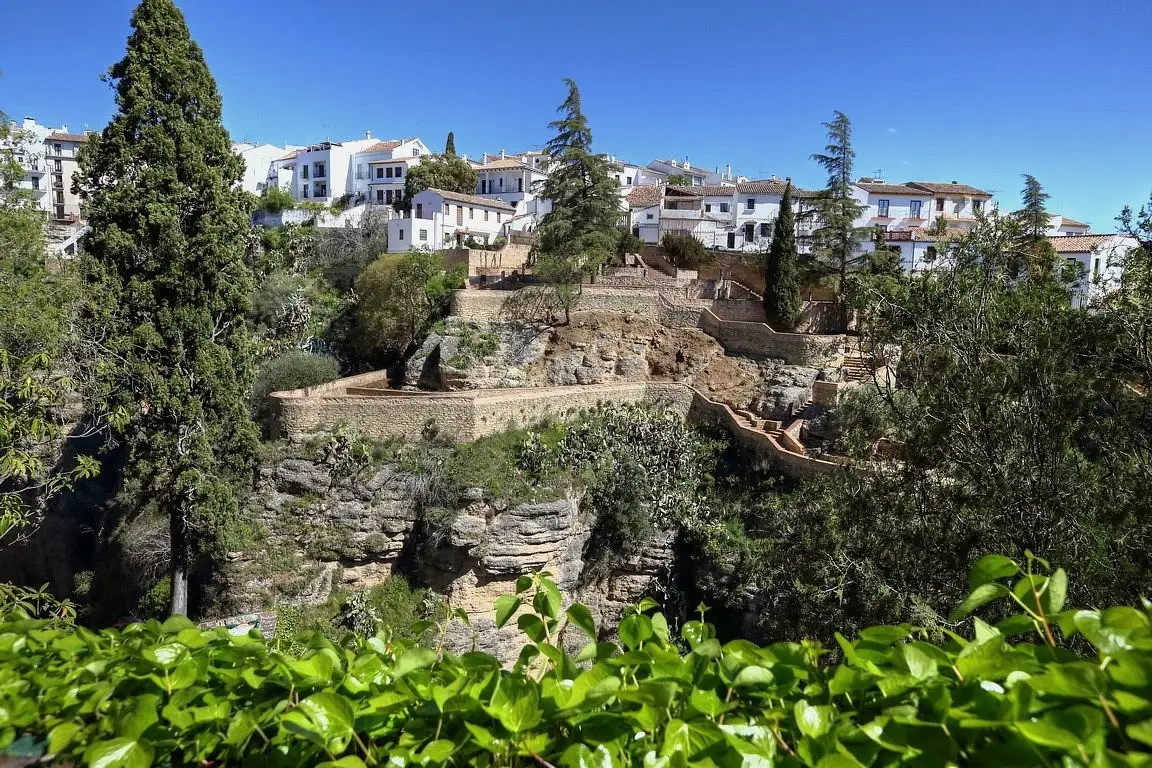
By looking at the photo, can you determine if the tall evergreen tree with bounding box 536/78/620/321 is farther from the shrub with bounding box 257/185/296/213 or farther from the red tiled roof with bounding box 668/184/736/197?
the shrub with bounding box 257/185/296/213

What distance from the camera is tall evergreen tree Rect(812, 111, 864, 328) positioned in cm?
2561

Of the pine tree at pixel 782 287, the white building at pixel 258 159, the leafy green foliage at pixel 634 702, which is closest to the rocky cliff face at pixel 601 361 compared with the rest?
the pine tree at pixel 782 287

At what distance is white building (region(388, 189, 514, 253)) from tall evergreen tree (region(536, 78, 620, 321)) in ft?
29.3

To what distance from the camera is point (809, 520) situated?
1136 cm

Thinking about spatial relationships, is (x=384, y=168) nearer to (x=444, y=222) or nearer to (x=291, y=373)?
(x=444, y=222)

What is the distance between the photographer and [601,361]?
2362cm

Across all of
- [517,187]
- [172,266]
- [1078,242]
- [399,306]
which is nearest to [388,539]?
[172,266]

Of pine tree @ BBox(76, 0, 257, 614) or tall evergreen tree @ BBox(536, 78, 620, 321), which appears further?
tall evergreen tree @ BBox(536, 78, 620, 321)

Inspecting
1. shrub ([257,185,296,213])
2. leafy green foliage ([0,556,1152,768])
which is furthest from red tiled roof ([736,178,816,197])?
leafy green foliage ([0,556,1152,768])

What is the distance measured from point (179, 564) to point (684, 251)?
24.8m

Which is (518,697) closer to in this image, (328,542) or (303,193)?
(328,542)

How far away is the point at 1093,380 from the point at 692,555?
1167cm

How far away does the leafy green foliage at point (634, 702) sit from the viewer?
4.73 ft

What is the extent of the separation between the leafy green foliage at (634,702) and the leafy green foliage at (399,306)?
24.0m
